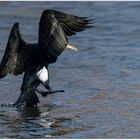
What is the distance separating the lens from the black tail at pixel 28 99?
9539 millimetres

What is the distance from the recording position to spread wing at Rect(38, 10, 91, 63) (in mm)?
9203

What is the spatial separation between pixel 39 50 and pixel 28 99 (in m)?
0.65

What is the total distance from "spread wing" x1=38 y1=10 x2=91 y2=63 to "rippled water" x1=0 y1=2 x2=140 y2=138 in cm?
75

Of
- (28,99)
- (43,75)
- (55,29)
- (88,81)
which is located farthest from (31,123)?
(88,81)

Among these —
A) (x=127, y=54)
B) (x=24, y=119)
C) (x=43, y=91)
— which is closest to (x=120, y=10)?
(x=127, y=54)

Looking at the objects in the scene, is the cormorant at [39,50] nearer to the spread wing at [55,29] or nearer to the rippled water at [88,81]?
the spread wing at [55,29]

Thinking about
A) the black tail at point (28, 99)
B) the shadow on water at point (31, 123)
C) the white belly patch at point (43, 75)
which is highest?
the white belly patch at point (43, 75)

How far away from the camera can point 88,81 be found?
10.8 metres

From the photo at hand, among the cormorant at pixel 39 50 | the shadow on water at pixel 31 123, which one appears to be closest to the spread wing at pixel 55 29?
the cormorant at pixel 39 50

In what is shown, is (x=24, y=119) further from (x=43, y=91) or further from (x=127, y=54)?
(x=127, y=54)

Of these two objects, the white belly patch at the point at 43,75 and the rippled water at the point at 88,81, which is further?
the white belly patch at the point at 43,75

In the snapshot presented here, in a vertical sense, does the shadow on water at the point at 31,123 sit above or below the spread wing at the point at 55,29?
below

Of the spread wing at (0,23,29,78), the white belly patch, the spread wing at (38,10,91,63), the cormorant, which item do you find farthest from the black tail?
the spread wing at (38,10,91,63)

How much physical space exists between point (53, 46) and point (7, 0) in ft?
21.7
